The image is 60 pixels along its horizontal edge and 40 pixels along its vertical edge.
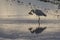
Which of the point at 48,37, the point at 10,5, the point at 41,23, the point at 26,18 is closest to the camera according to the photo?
the point at 48,37

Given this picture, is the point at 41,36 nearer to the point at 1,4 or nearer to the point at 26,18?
the point at 26,18

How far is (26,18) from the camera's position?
1392 centimetres

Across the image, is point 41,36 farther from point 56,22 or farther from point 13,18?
point 13,18

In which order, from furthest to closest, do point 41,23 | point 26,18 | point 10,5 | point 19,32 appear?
point 10,5, point 26,18, point 41,23, point 19,32

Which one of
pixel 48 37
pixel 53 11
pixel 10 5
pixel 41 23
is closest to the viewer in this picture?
pixel 48 37

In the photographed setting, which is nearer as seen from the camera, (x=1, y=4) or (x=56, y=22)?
(x=56, y=22)

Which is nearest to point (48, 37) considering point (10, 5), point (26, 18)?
point (26, 18)

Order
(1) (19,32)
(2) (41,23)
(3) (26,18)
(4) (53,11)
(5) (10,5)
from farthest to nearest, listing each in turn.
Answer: (5) (10,5), (4) (53,11), (3) (26,18), (2) (41,23), (1) (19,32)

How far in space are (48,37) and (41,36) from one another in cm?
28

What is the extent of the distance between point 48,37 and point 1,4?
929 centimetres

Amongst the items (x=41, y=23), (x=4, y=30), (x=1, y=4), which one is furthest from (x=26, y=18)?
(x=1, y=4)

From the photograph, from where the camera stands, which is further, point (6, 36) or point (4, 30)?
point (4, 30)

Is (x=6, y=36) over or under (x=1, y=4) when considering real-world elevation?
over

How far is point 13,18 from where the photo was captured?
549 inches
